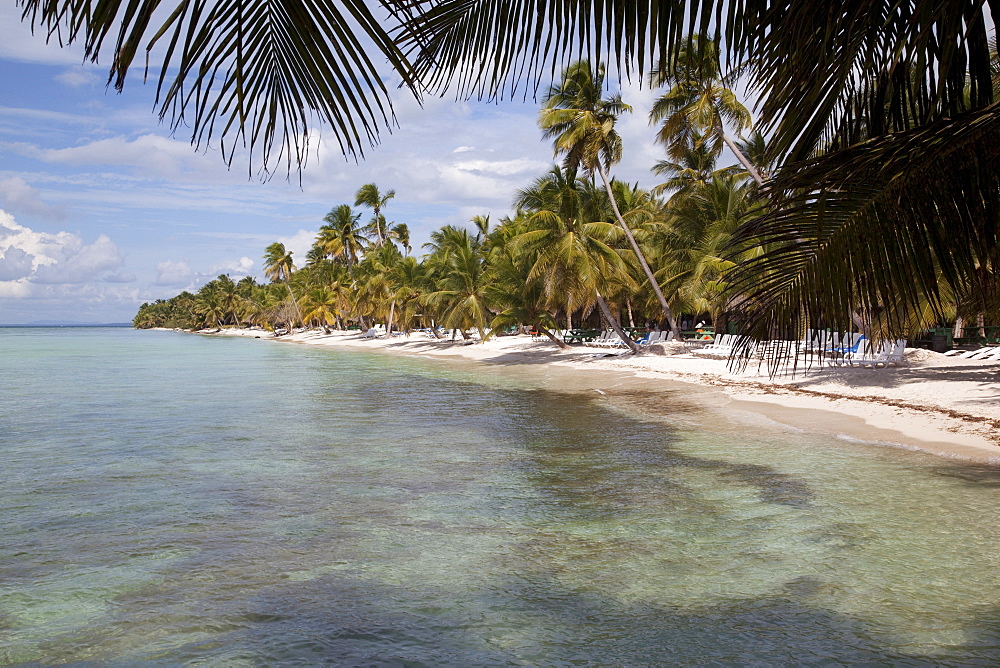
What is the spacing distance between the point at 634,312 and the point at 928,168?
39617 millimetres

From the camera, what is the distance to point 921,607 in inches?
192

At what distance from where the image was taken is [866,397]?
1392 cm

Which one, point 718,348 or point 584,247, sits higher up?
point 584,247

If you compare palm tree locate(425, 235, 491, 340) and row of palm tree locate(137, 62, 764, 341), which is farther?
palm tree locate(425, 235, 491, 340)

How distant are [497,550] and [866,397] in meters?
10.4

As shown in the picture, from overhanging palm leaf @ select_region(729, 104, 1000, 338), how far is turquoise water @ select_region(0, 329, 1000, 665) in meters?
2.67

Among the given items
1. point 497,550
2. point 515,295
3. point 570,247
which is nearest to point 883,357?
point 570,247

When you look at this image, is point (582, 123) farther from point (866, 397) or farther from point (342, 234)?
point (342, 234)

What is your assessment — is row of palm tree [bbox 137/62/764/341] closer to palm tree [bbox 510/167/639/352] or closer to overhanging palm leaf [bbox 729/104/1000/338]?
palm tree [bbox 510/167/639/352]

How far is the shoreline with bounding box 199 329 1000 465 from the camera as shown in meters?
10.4

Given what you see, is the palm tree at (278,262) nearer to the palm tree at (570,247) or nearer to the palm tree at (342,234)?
the palm tree at (342,234)

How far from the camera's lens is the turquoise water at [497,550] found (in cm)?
453

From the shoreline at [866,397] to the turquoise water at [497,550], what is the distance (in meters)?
0.95

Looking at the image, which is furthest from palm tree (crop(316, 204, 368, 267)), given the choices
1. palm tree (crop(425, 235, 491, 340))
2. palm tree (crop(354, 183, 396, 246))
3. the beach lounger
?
the beach lounger
